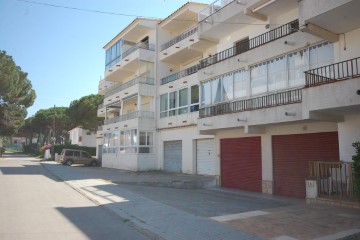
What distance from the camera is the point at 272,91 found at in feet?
50.2

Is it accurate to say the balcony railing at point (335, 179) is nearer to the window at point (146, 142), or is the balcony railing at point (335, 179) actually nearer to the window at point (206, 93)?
the window at point (206, 93)

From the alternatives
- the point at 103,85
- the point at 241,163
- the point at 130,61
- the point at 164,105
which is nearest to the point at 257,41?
the point at 241,163

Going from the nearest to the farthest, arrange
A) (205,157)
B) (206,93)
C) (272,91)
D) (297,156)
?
(297,156)
(272,91)
(206,93)
(205,157)

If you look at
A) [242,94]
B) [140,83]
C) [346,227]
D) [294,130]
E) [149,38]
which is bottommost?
[346,227]

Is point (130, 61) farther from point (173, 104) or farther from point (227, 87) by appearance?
point (227, 87)

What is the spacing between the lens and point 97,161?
38188 millimetres

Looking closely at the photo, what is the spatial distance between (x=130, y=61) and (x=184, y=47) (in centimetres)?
766

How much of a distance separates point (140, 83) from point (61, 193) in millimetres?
15764

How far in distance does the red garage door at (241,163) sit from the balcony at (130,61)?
13.6 m

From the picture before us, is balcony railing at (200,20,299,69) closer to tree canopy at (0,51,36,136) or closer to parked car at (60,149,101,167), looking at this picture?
parked car at (60,149,101,167)

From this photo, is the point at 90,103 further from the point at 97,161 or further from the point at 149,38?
the point at 149,38

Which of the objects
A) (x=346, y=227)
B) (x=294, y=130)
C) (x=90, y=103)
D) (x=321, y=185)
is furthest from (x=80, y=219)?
(x=90, y=103)

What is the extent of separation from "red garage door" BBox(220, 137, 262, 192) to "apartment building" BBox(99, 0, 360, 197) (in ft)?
0.17

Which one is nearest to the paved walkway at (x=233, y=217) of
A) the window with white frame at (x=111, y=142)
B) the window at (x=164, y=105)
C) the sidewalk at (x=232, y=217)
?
the sidewalk at (x=232, y=217)
